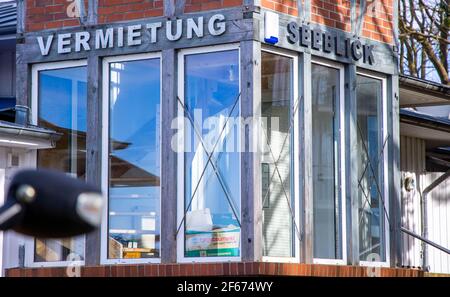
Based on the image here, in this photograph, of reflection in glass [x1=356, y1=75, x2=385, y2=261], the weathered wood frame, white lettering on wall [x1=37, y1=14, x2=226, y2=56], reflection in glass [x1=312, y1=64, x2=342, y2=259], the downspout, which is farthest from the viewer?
the downspout

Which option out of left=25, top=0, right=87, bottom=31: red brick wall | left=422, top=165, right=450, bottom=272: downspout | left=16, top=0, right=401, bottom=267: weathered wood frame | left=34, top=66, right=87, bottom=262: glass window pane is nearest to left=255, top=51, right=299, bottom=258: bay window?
left=16, top=0, right=401, bottom=267: weathered wood frame

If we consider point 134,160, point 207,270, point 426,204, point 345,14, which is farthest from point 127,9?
point 426,204

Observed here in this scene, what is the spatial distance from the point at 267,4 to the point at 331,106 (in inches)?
57.8

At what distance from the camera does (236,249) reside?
27.9 feet

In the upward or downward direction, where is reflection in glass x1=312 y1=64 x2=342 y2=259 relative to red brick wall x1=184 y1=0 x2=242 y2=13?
downward

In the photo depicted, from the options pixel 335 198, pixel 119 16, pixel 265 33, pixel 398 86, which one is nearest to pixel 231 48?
pixel 265 33

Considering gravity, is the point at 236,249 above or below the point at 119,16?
below

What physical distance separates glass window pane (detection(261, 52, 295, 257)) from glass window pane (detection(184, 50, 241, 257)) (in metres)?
0.29

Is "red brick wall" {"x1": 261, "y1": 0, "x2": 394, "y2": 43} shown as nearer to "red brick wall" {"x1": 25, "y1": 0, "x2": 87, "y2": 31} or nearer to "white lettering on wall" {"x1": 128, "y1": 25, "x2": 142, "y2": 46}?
"white lettering on wall" {"x1": 128, "y1": 25, "x2": 142, "y2": 46}

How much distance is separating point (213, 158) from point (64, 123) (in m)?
1.74

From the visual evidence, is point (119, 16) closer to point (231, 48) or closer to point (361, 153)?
point (231, 48)

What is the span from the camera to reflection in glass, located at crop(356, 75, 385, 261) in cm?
991

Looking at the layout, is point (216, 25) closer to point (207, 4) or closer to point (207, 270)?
point (207, 4)

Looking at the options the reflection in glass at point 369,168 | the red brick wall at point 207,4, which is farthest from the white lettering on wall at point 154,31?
the reflection in glass at point 369,168
